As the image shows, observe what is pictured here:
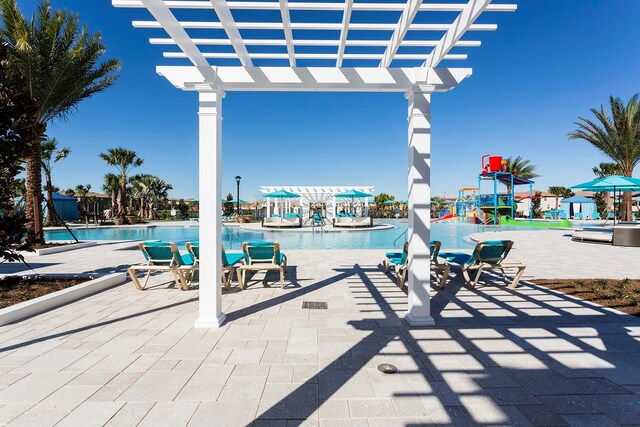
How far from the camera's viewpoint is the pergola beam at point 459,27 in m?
2.75

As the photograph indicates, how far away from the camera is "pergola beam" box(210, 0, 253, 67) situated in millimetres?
2836

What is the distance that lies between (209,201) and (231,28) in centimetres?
193

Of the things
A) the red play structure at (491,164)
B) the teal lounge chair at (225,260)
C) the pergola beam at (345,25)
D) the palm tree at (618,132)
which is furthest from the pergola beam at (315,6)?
the red play structure at (491,164)

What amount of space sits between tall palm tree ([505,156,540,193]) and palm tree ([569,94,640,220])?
15.1m

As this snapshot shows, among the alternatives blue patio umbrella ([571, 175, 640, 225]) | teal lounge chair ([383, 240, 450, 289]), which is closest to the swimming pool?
blue patio umbrella ([571, 175, 640, 225])

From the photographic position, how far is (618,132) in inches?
647

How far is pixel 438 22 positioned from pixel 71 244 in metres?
13.3

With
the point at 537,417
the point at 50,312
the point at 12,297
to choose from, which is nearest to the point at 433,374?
the point at 537,417

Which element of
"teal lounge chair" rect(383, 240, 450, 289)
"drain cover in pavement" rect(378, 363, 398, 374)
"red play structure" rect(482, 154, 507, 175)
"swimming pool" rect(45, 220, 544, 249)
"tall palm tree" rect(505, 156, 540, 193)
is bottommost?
"swimming pool" rect(45, 220, 544, 249)

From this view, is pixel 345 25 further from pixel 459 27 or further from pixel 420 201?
pixel 420 201

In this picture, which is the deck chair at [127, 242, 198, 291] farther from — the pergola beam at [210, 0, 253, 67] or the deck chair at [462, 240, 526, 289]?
the deck chair at [462, 240, 526, 289]

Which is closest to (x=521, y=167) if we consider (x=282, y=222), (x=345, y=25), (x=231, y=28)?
(x=282, y=222)

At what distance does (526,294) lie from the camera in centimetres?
502

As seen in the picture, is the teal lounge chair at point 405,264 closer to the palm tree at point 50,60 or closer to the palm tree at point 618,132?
the palm tree at point 50,60
